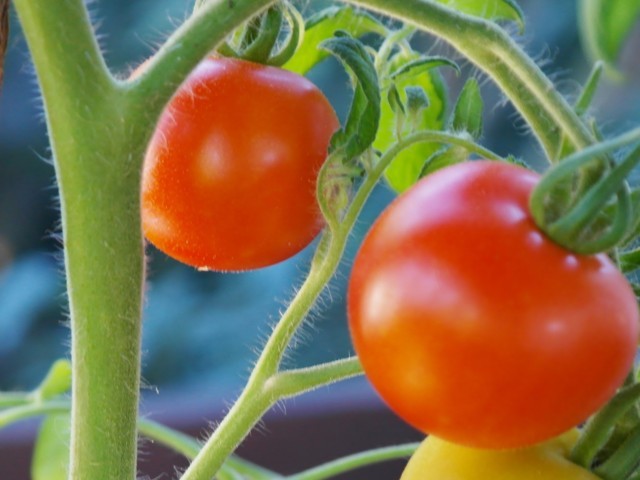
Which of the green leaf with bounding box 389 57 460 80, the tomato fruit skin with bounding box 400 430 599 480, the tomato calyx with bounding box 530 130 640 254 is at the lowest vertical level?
the tomato fruit skin with bounding box 400 430 599 480

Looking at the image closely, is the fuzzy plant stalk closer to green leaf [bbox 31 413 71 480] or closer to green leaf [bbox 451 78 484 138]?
green leaf [bbox 451 78 484 138]

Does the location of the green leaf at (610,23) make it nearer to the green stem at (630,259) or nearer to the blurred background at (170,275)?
the green stem at (630,259)

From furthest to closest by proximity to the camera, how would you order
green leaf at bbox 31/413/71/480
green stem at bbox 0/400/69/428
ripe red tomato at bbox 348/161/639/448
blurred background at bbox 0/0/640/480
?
1. blurred background at bbox 0/0/640/480
2. green leaf at bbox 31/413/71/480
3. green stem at bbox 0/400/69/428
4. ripe red tomato at bbox 348/161/639/448

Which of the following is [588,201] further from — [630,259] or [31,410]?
[31,410]

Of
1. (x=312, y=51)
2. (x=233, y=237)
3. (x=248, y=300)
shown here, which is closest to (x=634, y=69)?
(x=248, y=300)

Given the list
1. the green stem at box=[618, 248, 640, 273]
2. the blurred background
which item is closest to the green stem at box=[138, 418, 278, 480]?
the green stem at box=[618, 248, 640, 273]

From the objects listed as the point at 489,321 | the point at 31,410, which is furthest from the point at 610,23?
the point at 31,410

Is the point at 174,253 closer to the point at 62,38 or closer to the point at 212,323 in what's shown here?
the point at 62,38
